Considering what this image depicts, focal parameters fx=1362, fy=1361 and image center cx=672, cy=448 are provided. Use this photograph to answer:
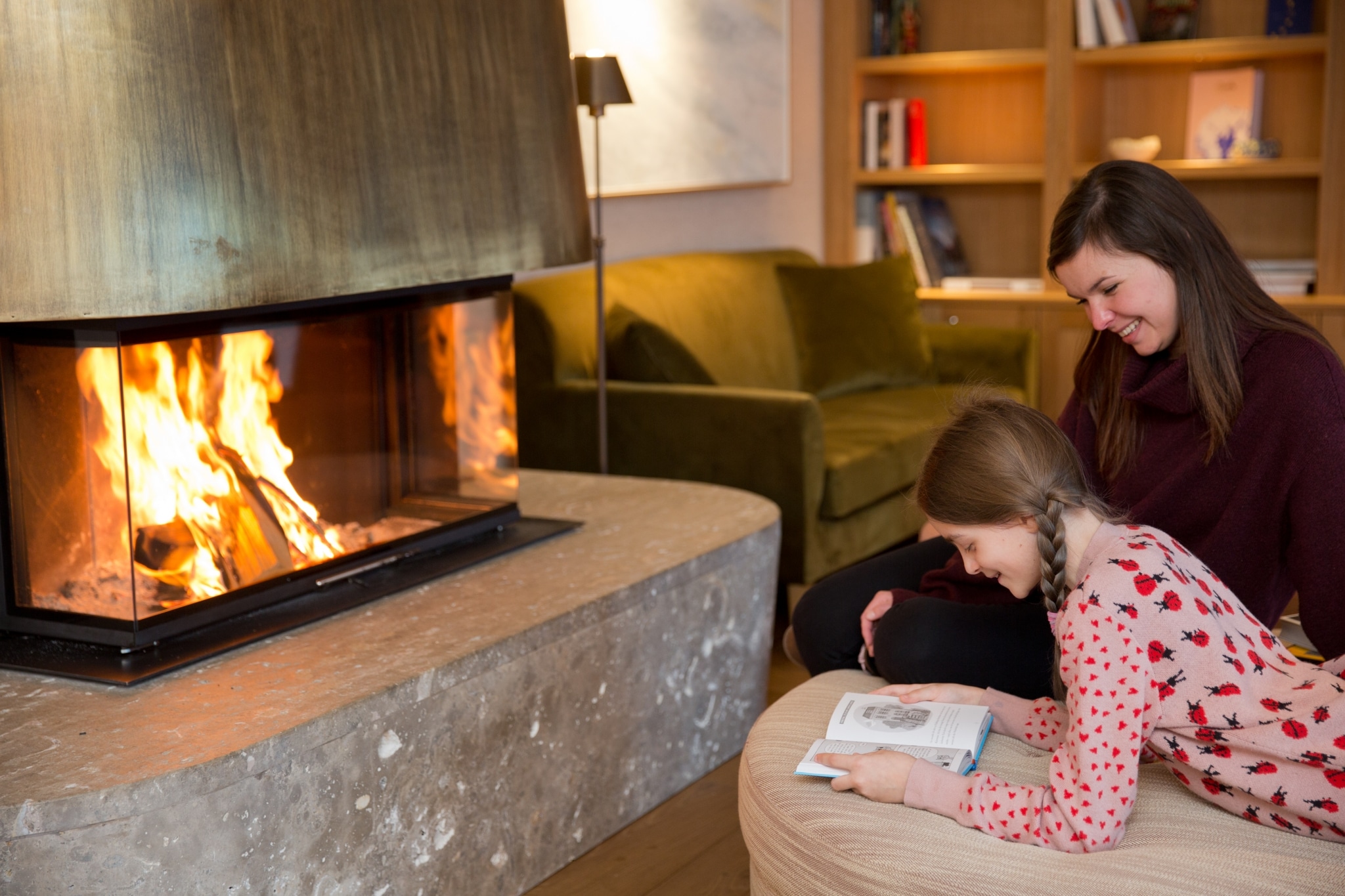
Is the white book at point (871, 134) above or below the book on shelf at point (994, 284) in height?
above

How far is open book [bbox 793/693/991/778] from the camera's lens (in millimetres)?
1560

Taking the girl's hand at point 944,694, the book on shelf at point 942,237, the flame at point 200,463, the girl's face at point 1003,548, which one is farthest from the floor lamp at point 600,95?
the book on shelf at point 942,237

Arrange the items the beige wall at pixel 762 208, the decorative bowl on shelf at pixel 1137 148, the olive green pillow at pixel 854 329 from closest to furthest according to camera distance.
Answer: the beige wall at pixel 762 208, the olive green pillow at pixel 854 329, the decorative bowl on shelf at pixel 1137 148

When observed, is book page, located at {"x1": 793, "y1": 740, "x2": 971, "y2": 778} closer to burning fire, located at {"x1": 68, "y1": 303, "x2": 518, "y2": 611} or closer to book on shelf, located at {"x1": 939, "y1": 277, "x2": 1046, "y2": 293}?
burning fire, located at {"x1": 68, "y1": 303, "x2": 518, "y2": 611}

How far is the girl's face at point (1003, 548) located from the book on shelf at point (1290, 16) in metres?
3.79

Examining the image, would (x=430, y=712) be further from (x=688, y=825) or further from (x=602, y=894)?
(x=688, y=825)

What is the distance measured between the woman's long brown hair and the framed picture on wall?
2129 millimetres

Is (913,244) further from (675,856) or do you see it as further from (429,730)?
(429,730)

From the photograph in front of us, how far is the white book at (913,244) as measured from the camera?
16.9 ft

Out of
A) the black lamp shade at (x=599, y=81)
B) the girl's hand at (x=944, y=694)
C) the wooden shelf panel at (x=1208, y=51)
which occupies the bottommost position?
the girl's hand at (x=944, y=694)

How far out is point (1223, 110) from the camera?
15.5ft

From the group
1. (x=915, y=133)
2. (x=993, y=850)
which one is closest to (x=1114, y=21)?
(x=915, y=133)

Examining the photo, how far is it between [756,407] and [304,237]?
1.56 meters

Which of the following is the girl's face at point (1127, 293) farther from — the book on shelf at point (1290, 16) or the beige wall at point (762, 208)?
the book on shelf at point (1290, 16)
